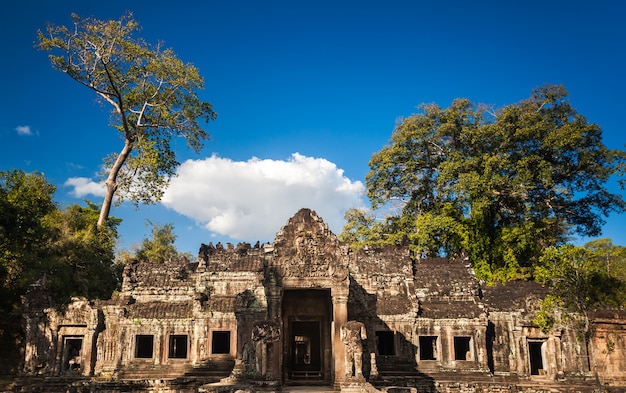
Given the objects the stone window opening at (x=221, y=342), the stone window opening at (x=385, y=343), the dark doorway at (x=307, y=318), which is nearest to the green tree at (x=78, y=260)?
the stone window opening at (x=221, y=342)

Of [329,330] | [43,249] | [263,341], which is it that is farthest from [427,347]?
[43,249]

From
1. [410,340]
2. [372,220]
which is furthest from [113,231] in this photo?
[410,340]

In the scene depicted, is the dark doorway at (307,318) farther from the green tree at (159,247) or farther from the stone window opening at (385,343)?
the green tree at (159,247)

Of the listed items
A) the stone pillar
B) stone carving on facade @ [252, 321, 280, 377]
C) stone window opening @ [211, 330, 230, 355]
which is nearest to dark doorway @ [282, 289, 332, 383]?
the stone pillar

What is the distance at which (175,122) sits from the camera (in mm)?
35688

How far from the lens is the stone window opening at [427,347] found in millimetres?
21769

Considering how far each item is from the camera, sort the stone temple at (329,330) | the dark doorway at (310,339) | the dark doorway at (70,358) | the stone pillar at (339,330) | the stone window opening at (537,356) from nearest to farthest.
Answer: the stone pillar at (339,330)
the stone temple at (329,330)
the stone window opening at (537,356)
the dark doorway at (70,358)
the dark doorway at (310,339)

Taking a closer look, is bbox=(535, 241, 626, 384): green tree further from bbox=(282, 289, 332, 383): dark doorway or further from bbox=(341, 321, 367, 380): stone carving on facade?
bbox=(282, 289, 332, 383): dark doorway

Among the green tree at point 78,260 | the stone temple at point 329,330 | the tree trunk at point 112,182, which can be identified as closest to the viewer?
the stone temple at point 329,330

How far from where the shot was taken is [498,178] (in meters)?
31.4

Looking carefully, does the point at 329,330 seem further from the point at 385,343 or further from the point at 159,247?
the point at 159,247

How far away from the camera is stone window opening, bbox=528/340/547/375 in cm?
2125

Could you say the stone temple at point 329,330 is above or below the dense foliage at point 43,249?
below

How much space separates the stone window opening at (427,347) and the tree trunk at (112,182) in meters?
21.9
